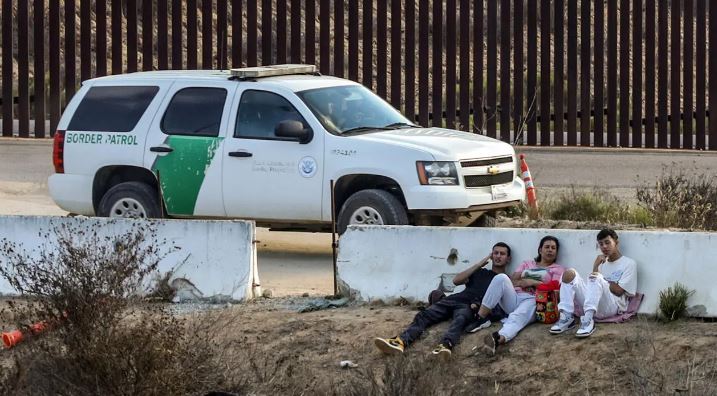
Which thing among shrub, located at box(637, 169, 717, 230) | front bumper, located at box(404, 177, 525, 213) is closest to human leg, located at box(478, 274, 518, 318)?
front bumper, located at box(404, 177, 525, 213)

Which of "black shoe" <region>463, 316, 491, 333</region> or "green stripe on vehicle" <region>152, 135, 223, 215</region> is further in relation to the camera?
"green stripe on vehicle" <region>152, 135, 223, 215</region>

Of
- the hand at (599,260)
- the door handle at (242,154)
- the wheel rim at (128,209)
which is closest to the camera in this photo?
the hand at (599,260)

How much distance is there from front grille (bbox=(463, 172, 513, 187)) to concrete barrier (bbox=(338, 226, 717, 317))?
4.91 feet

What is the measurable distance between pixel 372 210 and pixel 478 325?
8.41 ft

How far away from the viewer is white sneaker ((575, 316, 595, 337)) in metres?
11.2

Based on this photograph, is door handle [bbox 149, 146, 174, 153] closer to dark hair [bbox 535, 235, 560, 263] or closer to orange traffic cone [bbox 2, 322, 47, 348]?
orange traffic cone [bbox 2, 322, 47, 348]

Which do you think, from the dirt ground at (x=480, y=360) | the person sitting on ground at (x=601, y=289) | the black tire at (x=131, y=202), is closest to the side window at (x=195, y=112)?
the black tire at (x=131, y=202)

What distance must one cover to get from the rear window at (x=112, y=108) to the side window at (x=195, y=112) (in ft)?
0.91

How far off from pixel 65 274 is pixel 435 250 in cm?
307

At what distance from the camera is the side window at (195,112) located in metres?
14.7

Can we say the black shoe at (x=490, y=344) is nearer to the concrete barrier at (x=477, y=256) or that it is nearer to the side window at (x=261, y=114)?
the concrete barrier at (x=477, y=256)

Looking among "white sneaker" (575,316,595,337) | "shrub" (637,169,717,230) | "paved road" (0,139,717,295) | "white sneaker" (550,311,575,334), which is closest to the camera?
"white sneaker" (575,316,595,337)

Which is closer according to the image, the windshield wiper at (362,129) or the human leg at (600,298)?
the human leg at (600,298)

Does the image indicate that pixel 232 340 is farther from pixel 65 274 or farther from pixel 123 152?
pixel 123 152
